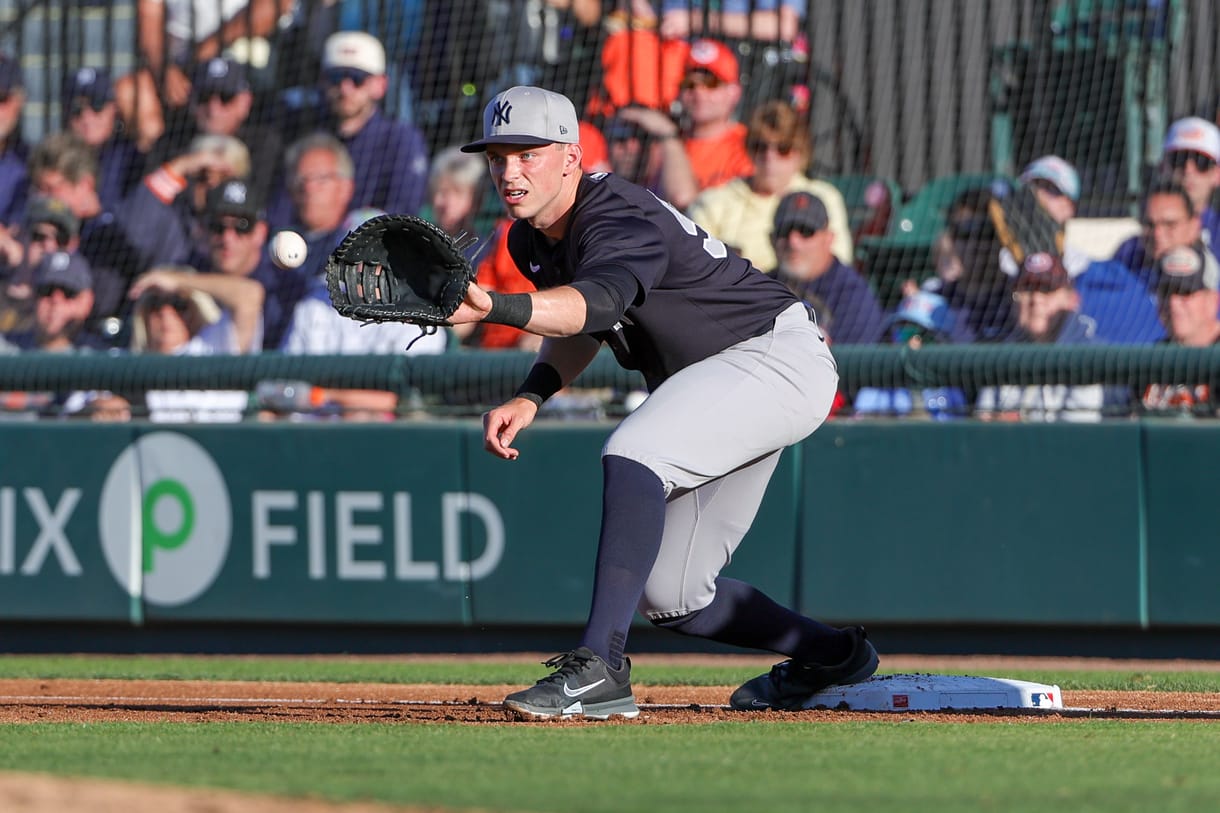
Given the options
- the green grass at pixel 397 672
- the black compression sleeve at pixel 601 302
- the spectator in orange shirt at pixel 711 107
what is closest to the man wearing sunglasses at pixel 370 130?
the spectator in orange shirt at pixel 711 107

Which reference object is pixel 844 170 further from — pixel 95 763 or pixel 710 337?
pixel 95 763

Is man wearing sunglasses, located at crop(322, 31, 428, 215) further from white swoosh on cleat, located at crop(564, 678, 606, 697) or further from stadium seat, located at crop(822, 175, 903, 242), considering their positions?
white swoosh on cleat, located at crop(564, 678, 606, 697)

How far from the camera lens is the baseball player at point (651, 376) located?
3.93 m

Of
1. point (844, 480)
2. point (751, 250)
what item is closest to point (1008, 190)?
point (751, 250)

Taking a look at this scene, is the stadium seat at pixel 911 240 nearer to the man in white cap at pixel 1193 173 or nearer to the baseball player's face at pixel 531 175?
the man in white cap at pixel 1193 173

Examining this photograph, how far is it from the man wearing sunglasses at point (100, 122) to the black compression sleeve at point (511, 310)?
20.0ft

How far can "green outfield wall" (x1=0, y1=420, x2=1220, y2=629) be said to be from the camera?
689cm

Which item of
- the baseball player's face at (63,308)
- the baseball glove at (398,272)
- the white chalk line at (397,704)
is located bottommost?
the white chalk line at (397,704)

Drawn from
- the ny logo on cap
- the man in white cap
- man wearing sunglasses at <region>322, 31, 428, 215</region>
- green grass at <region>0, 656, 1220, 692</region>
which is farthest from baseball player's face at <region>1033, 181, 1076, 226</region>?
the ny logo on cap

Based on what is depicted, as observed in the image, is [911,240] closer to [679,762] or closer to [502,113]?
[502,113]

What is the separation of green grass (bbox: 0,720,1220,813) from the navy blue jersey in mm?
955

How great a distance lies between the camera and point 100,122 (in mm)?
9242

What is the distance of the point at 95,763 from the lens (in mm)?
3418

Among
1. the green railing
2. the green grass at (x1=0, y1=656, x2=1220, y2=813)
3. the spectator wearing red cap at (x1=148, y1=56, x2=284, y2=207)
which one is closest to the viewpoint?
the green grass at (x1=0, y1=656, x2=1220, y2=813)
